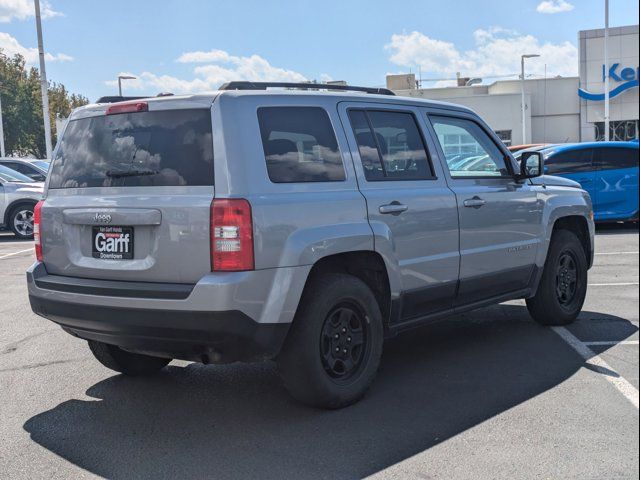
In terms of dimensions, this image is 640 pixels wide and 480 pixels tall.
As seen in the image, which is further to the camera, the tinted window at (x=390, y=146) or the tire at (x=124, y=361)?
the tire at (x=124, y=361)

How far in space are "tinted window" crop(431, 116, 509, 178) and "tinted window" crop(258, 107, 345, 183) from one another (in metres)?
1.19

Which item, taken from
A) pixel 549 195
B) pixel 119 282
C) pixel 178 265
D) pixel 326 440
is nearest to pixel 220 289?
pixel 178 265

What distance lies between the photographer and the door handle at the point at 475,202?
5238 mm

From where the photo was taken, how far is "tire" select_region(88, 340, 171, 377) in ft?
16.5

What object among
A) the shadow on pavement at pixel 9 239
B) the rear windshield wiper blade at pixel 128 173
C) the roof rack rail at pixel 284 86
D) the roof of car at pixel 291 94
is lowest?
the shadow on pavement at pixel 9 239

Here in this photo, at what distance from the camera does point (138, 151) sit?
417cm

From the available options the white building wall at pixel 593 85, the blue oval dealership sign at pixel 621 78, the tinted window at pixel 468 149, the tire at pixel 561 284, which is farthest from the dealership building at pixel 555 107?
the tinted window at pixel 468 149

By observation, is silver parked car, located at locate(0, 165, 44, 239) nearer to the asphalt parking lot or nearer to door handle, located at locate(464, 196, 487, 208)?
the asphalt parking lot

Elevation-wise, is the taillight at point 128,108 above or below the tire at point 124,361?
above

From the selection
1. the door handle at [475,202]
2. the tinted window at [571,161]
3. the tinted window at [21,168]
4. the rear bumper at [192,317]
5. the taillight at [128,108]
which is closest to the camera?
the rear bumper at [192,317]

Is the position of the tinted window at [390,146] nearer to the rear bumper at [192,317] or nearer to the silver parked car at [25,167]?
the rear bumper at [192,317]

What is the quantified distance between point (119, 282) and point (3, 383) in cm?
179

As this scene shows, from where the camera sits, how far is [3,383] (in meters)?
5.15

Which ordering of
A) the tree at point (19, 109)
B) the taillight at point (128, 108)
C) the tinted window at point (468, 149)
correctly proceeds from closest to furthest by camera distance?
the taillight at point (128, 108)
the tinted window at point (468, 149)
the tree at point (19, 109)
